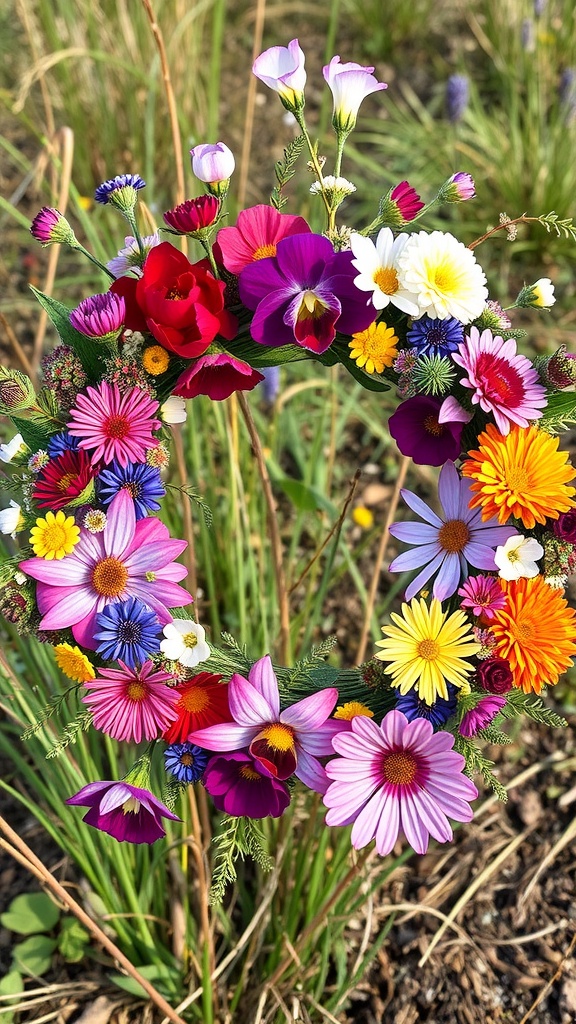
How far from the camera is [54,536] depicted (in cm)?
59

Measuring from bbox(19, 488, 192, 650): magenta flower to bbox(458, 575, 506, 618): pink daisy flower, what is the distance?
0.21 meters

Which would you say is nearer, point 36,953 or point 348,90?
point 348,90

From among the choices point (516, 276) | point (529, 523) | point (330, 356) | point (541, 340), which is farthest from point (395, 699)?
point (516, 276)

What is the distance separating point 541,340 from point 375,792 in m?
1.37

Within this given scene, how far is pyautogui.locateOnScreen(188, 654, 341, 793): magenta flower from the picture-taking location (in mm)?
610

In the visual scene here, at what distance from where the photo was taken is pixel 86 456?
0.60 m

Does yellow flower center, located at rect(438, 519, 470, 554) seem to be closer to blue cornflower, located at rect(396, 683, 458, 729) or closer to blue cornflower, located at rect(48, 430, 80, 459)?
blue cornflower, located at rect(396, 683, 458, 729)

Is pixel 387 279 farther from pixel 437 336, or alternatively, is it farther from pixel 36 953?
pixel 36 953

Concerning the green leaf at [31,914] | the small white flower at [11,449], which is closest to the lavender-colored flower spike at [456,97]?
the small white flower at [11,449]

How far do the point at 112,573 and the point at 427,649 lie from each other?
24cm

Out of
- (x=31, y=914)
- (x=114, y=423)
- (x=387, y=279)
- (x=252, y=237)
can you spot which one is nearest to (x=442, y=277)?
(x=387, y=279)

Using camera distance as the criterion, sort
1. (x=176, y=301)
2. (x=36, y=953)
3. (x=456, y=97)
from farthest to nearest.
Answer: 1. (x=456, y=97)
2. (x=36, y=953)
3. (x=176, y=301)

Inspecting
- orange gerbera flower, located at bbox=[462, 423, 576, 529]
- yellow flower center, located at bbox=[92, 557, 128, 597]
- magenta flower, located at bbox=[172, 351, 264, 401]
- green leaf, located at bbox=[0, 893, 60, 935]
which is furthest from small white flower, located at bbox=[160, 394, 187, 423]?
green leaf, located at bbox=[0, 893, 60, 935]

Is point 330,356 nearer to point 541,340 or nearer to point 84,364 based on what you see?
point 84,364
